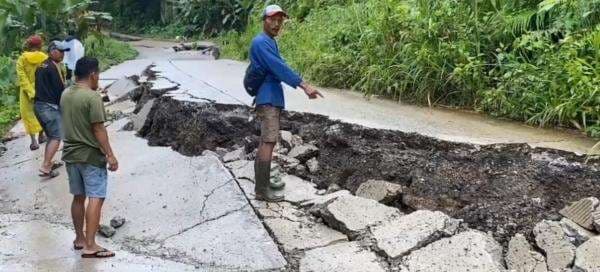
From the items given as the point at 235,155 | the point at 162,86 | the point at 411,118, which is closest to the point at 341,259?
the point at 235,155

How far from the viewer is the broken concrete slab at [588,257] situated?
3.49m

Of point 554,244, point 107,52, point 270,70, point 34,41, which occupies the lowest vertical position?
point 107,52

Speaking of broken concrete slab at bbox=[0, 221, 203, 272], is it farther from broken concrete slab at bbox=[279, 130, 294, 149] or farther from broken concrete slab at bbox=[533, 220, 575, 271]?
broken concrete slab at bbox=[533, 220, 575, 271]

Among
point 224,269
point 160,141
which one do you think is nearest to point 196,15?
point 160,141

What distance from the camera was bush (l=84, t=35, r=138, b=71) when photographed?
1842 cm

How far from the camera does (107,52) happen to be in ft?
64.2

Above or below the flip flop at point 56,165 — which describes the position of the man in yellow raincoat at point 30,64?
above

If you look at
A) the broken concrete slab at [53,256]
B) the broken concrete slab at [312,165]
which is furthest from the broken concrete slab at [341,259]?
the broken concrete slab at [312,165]

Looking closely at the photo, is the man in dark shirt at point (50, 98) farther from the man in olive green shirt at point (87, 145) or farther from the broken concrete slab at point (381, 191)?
the broken concrete slab at point (381, 191)

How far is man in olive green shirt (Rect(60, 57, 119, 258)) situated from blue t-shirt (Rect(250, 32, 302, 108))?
117cm

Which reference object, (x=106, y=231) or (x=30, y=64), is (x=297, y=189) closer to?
(x=106, y=231)

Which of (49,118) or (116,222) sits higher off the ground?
(49,118)

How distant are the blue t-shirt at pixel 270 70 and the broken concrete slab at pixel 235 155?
1.54 m

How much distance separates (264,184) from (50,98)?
3.16 meters
